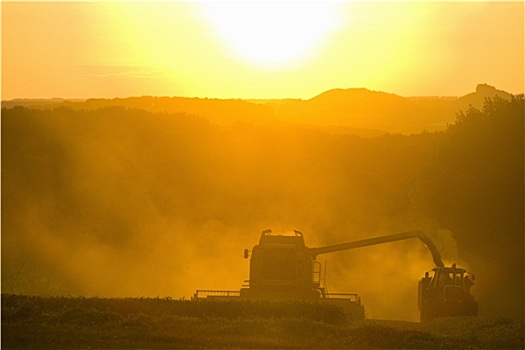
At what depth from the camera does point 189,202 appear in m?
128

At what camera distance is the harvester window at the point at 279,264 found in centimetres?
4638

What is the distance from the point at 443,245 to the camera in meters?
67.0

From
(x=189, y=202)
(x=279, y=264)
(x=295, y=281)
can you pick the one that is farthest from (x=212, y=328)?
(x=189, y=202)

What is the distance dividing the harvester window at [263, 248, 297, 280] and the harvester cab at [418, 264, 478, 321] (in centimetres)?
655

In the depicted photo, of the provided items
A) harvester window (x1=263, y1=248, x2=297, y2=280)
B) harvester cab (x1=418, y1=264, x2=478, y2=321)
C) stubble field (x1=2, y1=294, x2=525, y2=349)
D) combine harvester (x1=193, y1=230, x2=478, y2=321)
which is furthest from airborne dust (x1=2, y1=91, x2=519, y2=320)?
stubble field (x1=2, y1=294, x2=525, y2=349)

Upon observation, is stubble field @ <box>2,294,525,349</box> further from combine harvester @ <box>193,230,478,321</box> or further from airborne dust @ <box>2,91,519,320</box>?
airborne dust @ <box>2,91,519,320</box>

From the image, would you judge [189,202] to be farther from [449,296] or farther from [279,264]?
[449,296]

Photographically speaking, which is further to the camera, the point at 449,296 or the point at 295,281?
the point at 449,296

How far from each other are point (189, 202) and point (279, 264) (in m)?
82.5

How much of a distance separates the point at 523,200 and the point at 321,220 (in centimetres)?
6584

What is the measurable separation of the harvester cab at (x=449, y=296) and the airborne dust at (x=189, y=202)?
1084 cm

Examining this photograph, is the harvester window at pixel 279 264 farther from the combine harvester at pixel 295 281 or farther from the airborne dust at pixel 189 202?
the airborne dust at pixel 189 202

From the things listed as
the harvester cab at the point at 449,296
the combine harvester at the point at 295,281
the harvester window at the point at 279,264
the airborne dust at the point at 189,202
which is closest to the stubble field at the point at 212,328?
the harvester cab at the point at 449,296

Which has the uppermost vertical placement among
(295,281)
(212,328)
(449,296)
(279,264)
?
(279,264)
